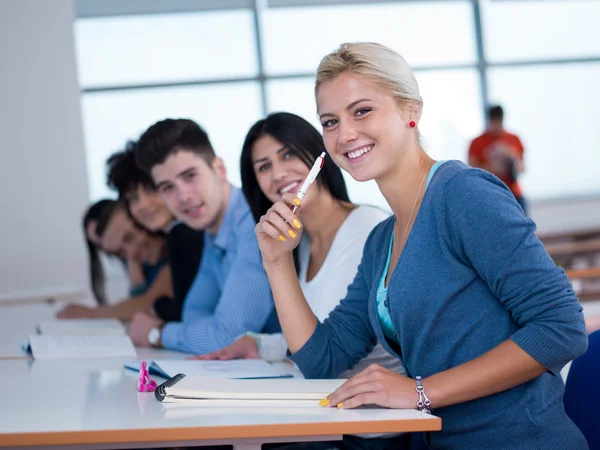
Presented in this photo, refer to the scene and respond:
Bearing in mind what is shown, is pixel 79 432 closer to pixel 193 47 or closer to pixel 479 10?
pixel 193 47

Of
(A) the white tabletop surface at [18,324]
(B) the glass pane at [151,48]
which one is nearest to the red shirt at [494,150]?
(B) the glass pane at [151,48]

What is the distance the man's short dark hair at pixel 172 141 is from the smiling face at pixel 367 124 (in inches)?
45.2

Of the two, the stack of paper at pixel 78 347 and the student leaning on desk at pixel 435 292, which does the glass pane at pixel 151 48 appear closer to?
the stack of paper at pixel 78 347

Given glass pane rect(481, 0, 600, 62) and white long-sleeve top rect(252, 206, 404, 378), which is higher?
glass pane rect(481, 0, 600, 62)

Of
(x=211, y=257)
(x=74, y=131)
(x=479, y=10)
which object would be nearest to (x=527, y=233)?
(x=211, y=257)

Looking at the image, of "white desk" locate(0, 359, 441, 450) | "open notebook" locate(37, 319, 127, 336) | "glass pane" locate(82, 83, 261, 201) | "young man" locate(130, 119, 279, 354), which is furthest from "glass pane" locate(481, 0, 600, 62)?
"white desk" locate(0, 359, 441, 450)

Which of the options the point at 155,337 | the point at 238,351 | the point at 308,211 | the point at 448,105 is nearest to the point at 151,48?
the point at 448,105

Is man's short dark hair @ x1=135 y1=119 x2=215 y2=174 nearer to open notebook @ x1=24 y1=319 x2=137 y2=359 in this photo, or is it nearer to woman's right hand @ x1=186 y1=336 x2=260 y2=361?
open notebook @ x1=24 y1=319 x2=137 y2=359

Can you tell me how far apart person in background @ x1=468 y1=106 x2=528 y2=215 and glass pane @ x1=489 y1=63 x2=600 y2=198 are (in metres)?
1.02

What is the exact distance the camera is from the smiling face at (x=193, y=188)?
265 centimetres

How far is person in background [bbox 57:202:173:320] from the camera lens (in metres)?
3.40

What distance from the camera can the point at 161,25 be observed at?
22.8 ft

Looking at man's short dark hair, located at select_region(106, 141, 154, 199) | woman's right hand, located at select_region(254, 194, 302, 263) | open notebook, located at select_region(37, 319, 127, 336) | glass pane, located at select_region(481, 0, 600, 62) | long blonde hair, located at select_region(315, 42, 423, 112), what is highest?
glass pane, located at select_region(481, 0, 600, 62)

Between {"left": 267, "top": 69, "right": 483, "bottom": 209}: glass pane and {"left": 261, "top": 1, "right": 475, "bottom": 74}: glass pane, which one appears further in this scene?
{"left": 267, "top": 69, "right": 483, "bottom": 209}: glass pane
